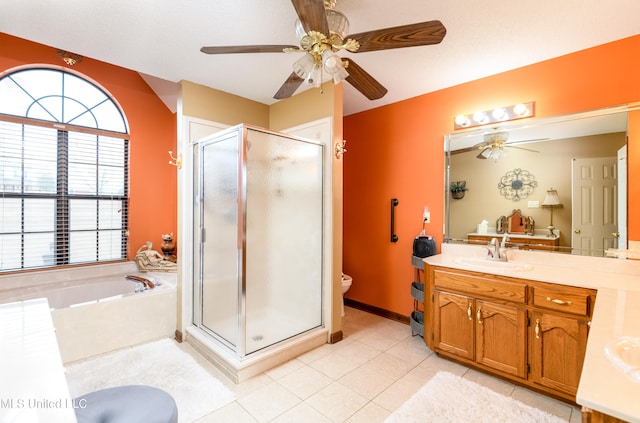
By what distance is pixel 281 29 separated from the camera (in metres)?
2.01

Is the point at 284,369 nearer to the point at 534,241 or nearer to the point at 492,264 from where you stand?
the point at 492,264

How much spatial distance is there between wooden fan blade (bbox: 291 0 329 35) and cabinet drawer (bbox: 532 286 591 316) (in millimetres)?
2154

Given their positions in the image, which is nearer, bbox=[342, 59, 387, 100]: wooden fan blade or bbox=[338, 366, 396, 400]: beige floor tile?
bbox=[342, 59, 387, 100]: wooden fan blade

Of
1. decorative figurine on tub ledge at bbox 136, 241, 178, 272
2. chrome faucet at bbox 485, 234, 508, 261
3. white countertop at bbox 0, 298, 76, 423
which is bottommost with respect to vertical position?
decorative figurine on tub ledge at bbox 136, 241, 178, 272

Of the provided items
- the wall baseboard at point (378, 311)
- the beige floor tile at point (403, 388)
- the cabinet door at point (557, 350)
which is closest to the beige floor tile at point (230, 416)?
the beige floor tile at point (403, 388)

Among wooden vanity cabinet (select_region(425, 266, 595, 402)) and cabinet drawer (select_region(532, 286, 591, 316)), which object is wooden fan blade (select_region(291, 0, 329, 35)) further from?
cabinet drawer (select_region(532, 286, 591, 316))

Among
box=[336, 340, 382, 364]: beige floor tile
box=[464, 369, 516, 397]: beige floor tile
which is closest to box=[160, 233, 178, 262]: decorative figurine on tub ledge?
box=[336, 340, 382, 364]: beige floor tile

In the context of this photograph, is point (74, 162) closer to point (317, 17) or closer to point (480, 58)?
point (317, 17)

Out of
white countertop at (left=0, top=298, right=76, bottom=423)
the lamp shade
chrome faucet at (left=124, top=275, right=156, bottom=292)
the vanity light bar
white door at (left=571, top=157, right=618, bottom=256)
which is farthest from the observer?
chrome faucet at (left=124, top=275, right=156, bottom=292)

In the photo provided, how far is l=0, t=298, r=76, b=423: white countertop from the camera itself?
2.14ft

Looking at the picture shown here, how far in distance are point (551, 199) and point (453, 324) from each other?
52.6 inches

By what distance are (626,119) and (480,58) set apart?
1.13 metres

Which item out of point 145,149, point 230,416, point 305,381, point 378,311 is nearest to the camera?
point 230,416

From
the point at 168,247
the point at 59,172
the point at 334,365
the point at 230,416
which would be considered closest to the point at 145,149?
the point at 59,172
